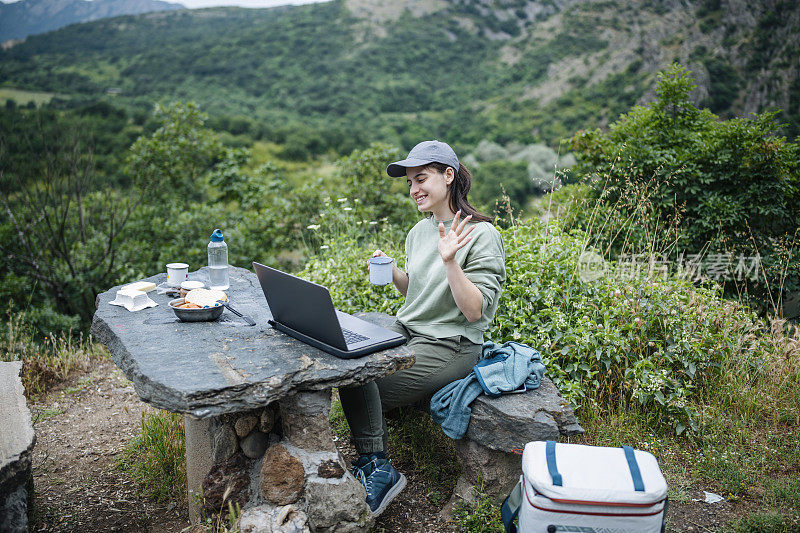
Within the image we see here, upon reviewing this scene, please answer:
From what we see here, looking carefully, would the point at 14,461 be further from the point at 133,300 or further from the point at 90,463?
the point at 90,463

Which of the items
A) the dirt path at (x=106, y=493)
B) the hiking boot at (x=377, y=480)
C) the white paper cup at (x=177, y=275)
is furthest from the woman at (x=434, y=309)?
the white paper cup at (x=177, y=275)

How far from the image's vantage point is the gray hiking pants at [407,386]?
2.44m

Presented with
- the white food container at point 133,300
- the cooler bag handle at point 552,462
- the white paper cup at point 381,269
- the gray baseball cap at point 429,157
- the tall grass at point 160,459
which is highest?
the gray baseball cap at point 429,157

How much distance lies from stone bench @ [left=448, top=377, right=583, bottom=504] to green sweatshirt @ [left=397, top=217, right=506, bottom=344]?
37 centimetres

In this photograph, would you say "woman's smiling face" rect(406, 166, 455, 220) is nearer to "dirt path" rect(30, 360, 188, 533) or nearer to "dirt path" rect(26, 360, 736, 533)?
"dirt path" rect(26, 360, 736, 533)

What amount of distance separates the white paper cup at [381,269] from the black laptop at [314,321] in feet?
0.81

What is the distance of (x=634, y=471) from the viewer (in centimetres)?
184

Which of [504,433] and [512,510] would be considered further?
[504,433]

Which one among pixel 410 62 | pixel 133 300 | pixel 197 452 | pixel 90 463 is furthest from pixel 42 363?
pixel 410 62

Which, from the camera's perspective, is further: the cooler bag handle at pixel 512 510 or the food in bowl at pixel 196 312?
the food in bowl at pixel 196 312

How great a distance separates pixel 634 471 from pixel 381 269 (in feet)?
4.40

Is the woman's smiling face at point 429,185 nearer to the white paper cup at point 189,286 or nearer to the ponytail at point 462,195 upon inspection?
the ponytail at point 462,195

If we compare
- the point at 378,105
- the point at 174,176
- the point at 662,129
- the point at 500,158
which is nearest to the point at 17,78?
the point at 378,105

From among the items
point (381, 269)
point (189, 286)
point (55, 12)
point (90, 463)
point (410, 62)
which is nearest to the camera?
point (381, 269)
